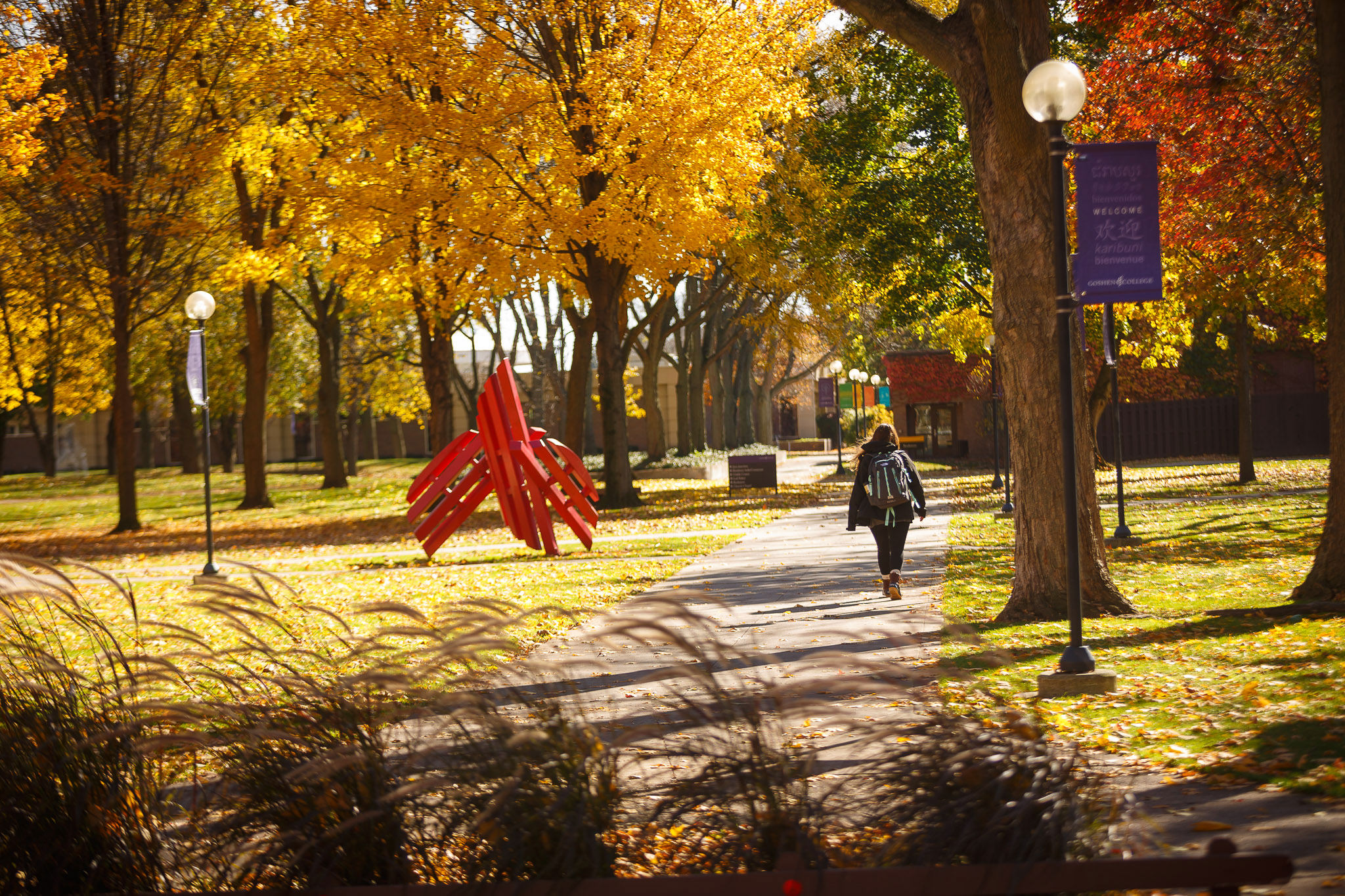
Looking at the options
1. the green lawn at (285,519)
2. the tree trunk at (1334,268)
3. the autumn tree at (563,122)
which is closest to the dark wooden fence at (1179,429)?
the green lawn at (285,519)

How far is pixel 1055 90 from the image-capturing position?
7.45 m

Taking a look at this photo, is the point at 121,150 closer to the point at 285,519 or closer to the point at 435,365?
the point at 435,365

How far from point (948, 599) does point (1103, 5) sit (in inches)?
269

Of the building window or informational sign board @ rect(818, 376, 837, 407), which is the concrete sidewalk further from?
the building window

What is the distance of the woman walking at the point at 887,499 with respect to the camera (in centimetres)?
1171

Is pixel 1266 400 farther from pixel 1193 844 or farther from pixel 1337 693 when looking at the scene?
pixel 1193 844

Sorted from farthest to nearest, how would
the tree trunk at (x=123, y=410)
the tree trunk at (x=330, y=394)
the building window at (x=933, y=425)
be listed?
1. the building window at (x=933, y=425)
2. the tree trunk at (x=330, y=394)
3. the tree trunk at (x=123, y=410)

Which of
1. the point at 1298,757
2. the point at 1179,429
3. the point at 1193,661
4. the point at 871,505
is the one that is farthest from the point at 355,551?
the point at 1179,429

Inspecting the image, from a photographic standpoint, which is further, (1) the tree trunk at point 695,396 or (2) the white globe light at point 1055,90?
(1) the tree trunk at point 695,396

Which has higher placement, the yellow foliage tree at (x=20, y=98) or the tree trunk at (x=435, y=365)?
the yellow foliage tree at (x=20, y=98)

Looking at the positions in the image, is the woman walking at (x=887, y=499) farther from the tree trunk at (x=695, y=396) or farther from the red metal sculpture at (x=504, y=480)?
the tree trunk at (x=695, y=396)

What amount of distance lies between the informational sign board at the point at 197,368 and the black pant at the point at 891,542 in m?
9.77

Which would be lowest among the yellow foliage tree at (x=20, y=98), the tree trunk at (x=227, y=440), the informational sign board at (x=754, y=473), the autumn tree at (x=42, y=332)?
the informational sign board at (x=754, y=473)

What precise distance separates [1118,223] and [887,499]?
3.66m
